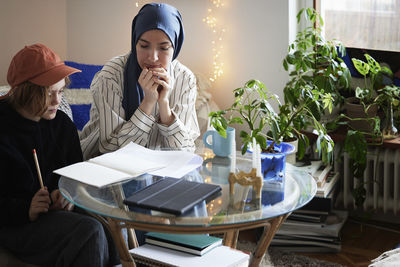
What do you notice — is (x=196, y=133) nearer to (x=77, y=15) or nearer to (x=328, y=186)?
(x=328, y=186)

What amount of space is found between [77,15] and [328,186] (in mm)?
1827

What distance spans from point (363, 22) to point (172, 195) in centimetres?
174

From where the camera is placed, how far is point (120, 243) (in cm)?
155

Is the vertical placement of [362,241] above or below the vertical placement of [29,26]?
below

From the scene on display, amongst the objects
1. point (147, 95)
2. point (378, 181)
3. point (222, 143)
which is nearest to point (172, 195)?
point (222, 143)

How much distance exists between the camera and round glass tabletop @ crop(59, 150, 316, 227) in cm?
137

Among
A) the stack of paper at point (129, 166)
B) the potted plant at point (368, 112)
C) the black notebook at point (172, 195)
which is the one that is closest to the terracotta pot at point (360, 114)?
the potted plant at point (368, 112)

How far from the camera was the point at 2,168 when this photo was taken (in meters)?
1.73

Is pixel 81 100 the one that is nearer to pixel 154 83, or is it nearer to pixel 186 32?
pixel 186 32

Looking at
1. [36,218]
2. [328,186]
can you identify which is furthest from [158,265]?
[328,186]

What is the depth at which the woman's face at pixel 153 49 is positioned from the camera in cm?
205

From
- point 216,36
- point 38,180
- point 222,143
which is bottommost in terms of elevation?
point 38,180

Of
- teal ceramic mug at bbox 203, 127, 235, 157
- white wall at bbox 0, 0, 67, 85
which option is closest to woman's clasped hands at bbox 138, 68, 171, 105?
teal ceramic mug at bbox 203, 127, 235, 157

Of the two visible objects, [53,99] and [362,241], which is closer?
[53,99]
